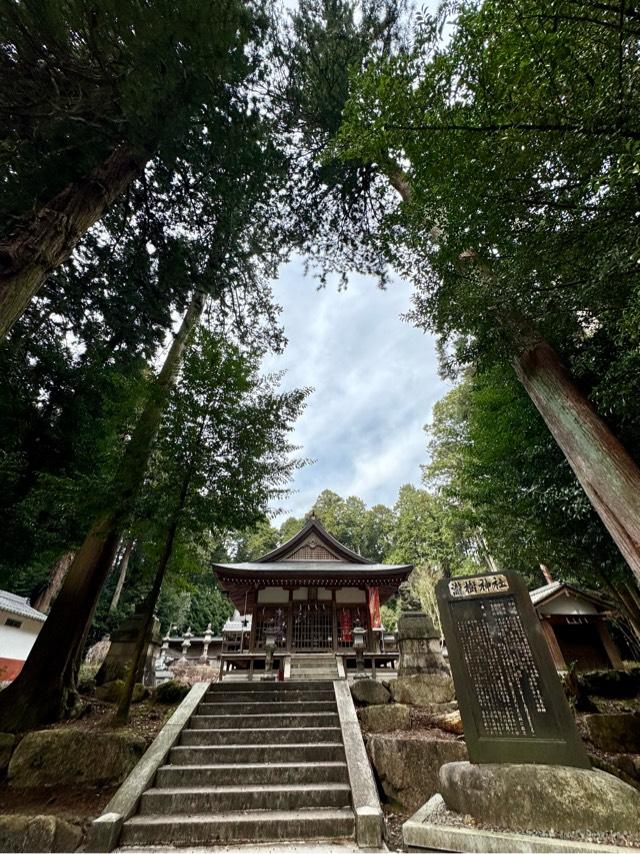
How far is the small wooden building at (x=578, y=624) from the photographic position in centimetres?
1241

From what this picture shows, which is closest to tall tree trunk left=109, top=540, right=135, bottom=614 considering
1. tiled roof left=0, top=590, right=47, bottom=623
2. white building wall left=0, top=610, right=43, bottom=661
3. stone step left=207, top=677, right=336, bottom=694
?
white building wall left=0, top=610, right=43, bottom=661

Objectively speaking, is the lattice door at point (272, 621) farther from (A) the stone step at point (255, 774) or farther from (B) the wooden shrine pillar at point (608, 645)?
(B) the wooden shrine pillar at point (608, 645)

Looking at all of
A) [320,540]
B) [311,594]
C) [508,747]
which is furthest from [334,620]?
[508,747]

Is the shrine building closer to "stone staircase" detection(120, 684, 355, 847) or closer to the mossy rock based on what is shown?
the mossy rock

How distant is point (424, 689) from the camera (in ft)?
20.4

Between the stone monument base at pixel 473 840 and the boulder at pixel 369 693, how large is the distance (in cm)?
334

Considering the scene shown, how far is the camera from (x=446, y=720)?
17.1ft

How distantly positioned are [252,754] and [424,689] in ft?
11.0

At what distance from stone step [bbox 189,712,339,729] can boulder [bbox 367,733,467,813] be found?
1050 millimetres

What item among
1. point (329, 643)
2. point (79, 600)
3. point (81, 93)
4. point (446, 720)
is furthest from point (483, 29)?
point (329, 643)

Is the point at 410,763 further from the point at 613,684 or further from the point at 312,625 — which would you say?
the point at 312,625

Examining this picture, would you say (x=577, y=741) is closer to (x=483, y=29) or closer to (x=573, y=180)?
(x=573, y=180)

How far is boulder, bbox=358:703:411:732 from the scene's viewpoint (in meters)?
5.36

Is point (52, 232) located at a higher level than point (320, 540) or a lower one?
lower
